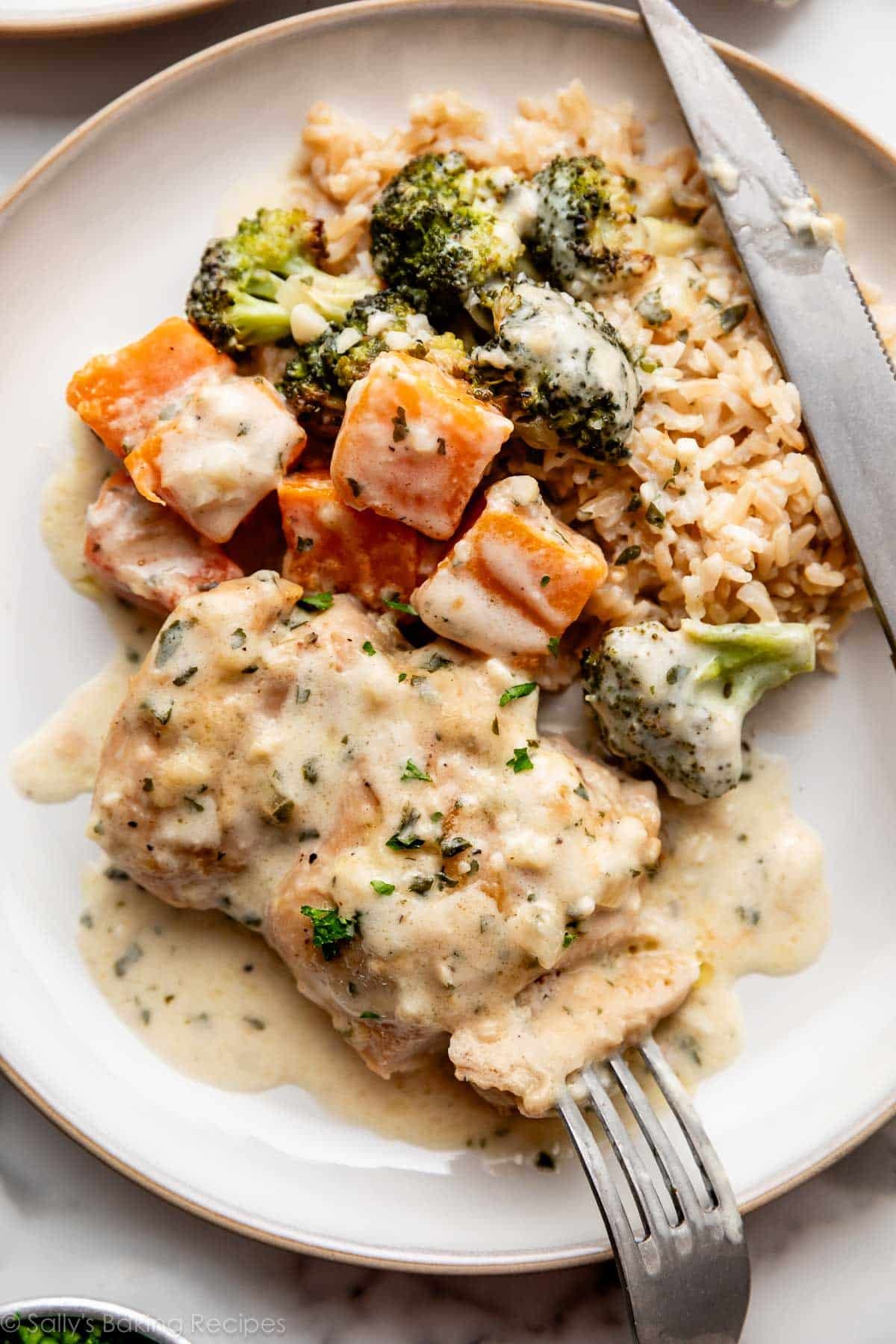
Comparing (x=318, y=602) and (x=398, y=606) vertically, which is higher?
(x=398, y=606)

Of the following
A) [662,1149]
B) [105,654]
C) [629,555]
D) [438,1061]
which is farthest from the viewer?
[105,654]

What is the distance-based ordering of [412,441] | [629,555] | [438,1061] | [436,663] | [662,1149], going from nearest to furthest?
[412,441]
[662,1149]
[436,663]
[629,555]
[438,1061]

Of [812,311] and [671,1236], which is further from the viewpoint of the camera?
[812,311]

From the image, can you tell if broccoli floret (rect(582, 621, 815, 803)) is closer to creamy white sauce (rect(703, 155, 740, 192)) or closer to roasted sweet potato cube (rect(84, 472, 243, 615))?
roasted sweet potato cube (rect(84, 472, 243, 615))

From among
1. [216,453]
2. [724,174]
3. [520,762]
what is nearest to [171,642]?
[216,453]

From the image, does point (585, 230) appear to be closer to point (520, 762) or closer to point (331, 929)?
point (520, 762)

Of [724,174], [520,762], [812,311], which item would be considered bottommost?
[520,762]

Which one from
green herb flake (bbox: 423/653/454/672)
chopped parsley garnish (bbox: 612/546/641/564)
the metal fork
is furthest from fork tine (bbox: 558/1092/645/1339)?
chopped parsley garnish (bbox: 612/546/641/564)

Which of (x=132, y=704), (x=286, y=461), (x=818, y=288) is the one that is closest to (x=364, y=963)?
(x=132, y=704)
